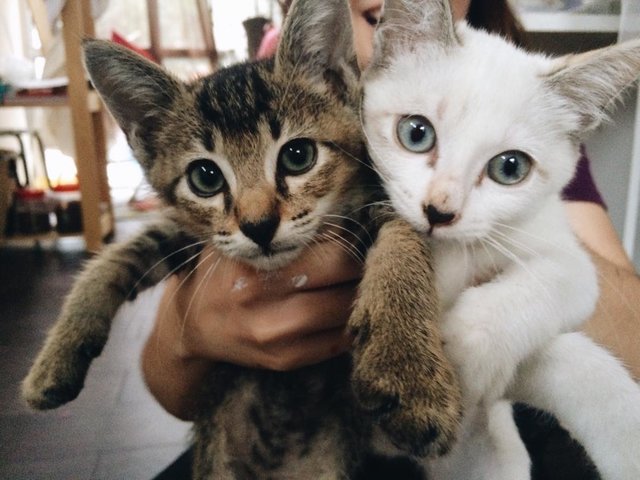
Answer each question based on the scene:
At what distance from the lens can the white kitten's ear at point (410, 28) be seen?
0.76 metres

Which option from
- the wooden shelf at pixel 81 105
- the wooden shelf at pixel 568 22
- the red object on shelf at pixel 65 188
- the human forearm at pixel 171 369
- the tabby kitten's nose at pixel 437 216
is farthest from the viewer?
the red object on shelf at pixel 65 188

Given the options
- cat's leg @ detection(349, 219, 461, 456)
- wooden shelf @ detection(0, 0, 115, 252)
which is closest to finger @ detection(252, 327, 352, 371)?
cat's leg @ detection(349, 219, 461, 456)

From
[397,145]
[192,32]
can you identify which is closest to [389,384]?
[397,145]

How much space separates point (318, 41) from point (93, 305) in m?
0.48

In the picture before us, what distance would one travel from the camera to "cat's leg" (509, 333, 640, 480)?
740 millimetres

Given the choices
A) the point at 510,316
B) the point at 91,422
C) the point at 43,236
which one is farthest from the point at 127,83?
the point at 43,236

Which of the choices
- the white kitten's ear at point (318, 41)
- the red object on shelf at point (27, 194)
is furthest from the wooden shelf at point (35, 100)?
the white kitten's ear at point (318, 41)

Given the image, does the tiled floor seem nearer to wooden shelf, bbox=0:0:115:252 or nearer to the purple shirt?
wooden shelf, bbox=0:0:115:252

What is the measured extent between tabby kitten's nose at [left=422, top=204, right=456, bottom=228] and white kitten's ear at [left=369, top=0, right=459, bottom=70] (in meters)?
0.25

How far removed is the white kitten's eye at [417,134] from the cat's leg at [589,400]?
296 millimetres

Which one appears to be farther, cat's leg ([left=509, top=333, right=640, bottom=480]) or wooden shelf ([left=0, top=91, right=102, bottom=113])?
wooden shelf ([left=0, top=91, right=102, bottom=113])

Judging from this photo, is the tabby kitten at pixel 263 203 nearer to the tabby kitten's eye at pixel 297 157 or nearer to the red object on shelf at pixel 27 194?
the tabby kitten's eye at pixel 297 157

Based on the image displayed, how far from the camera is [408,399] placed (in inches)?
21.9

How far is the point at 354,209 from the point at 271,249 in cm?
15
